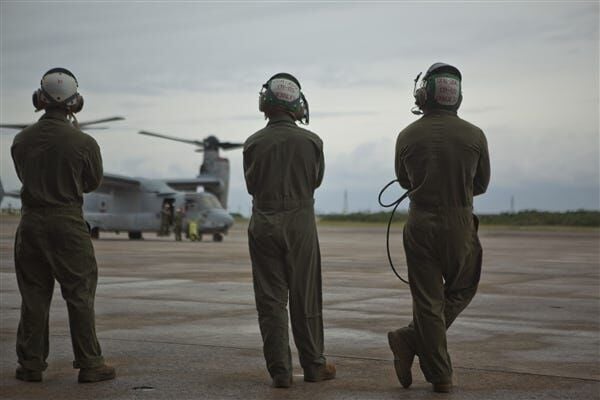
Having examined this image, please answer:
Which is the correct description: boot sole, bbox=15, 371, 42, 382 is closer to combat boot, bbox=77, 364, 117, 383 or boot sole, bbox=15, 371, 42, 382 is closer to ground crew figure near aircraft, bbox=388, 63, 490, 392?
combat boot, bbox=77, 364, 117, 383

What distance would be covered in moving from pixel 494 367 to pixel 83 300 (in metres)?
3.04

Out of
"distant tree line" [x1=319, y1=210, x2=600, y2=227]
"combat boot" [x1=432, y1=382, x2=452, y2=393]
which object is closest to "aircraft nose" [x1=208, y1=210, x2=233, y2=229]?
"combat boot" [x1=432, y1=382, x2=452, y2=393]

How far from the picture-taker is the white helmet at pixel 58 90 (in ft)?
22.6

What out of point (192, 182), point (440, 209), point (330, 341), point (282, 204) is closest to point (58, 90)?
point (282, 204)

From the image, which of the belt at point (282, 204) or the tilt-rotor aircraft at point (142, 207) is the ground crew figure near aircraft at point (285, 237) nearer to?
the belt at point (282, 204)

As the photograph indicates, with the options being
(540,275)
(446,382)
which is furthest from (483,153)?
(540,275)

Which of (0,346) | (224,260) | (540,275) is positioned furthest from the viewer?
(224,260)

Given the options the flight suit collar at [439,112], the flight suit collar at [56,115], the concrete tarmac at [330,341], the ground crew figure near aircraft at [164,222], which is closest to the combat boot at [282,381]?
the concrete tarmac at [330,341]

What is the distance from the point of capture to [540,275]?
18.3m

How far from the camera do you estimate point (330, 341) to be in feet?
29.1

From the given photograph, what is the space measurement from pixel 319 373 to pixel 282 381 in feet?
1.09

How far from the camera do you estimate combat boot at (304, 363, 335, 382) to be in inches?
268

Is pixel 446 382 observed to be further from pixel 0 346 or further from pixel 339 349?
pixel 0 346

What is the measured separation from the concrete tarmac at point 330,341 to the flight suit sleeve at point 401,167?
1.35 m
